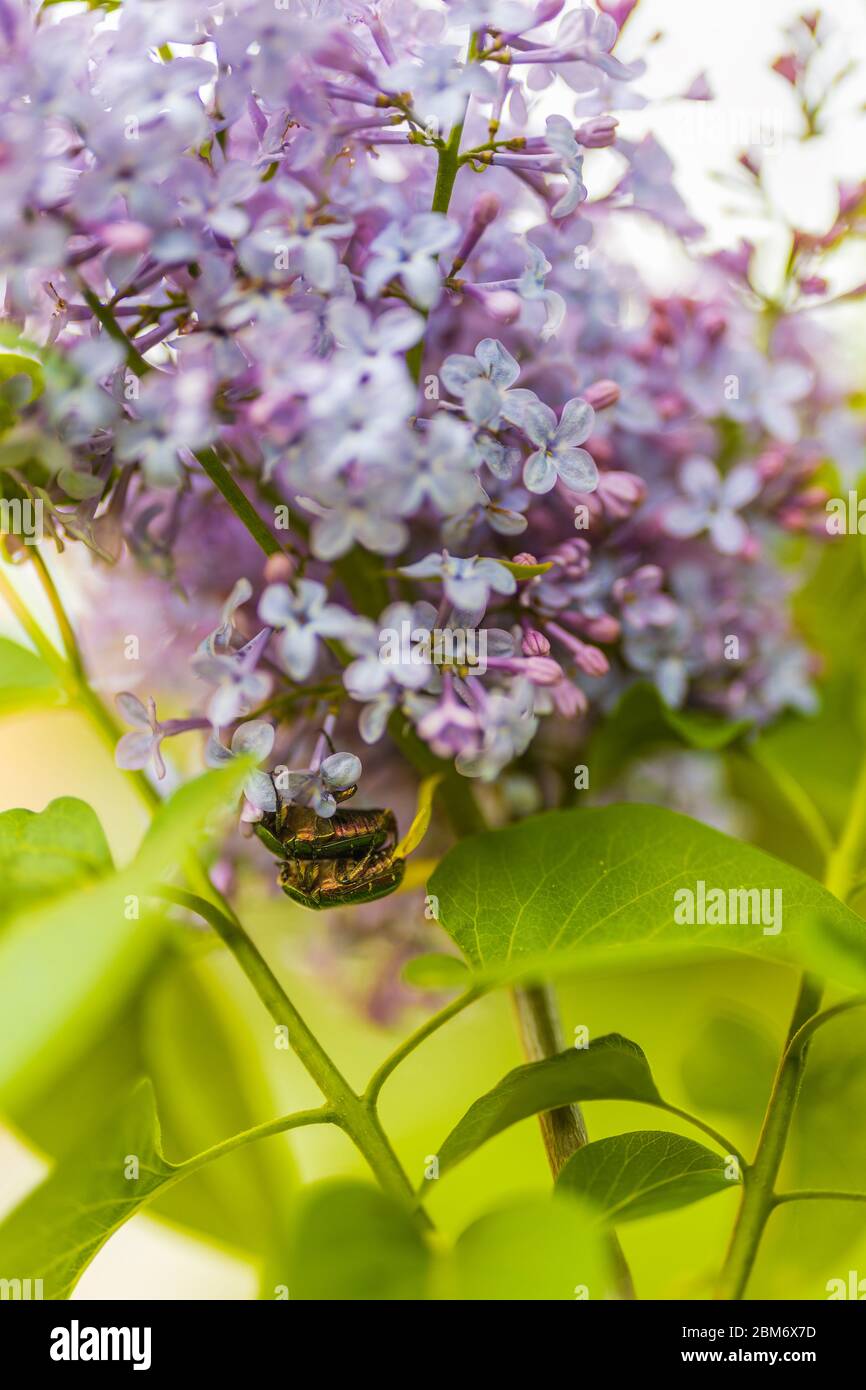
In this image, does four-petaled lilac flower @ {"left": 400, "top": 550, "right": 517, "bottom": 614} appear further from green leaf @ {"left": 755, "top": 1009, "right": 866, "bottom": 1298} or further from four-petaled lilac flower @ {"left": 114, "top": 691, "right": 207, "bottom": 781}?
green leaf @ {"left": 755, "top": 1009, "right": 866, "bottom": 1298}

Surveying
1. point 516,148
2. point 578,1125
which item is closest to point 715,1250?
point 578,1125

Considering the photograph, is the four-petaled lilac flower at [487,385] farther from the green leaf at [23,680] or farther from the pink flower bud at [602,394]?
the green leaf at [23,680]

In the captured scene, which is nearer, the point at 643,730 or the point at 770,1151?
the point at 770,1151

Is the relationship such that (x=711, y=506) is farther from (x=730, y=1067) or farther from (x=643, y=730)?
(x=730, y=1067)

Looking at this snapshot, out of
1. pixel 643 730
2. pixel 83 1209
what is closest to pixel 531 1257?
pixel 83 1209

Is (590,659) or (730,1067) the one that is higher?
(590,659)

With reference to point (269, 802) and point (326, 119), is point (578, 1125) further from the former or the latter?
point (326, 119)

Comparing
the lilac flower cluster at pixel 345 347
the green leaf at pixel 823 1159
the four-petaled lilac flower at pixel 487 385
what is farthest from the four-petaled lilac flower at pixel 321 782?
the green leaf at pixel 823 1159
